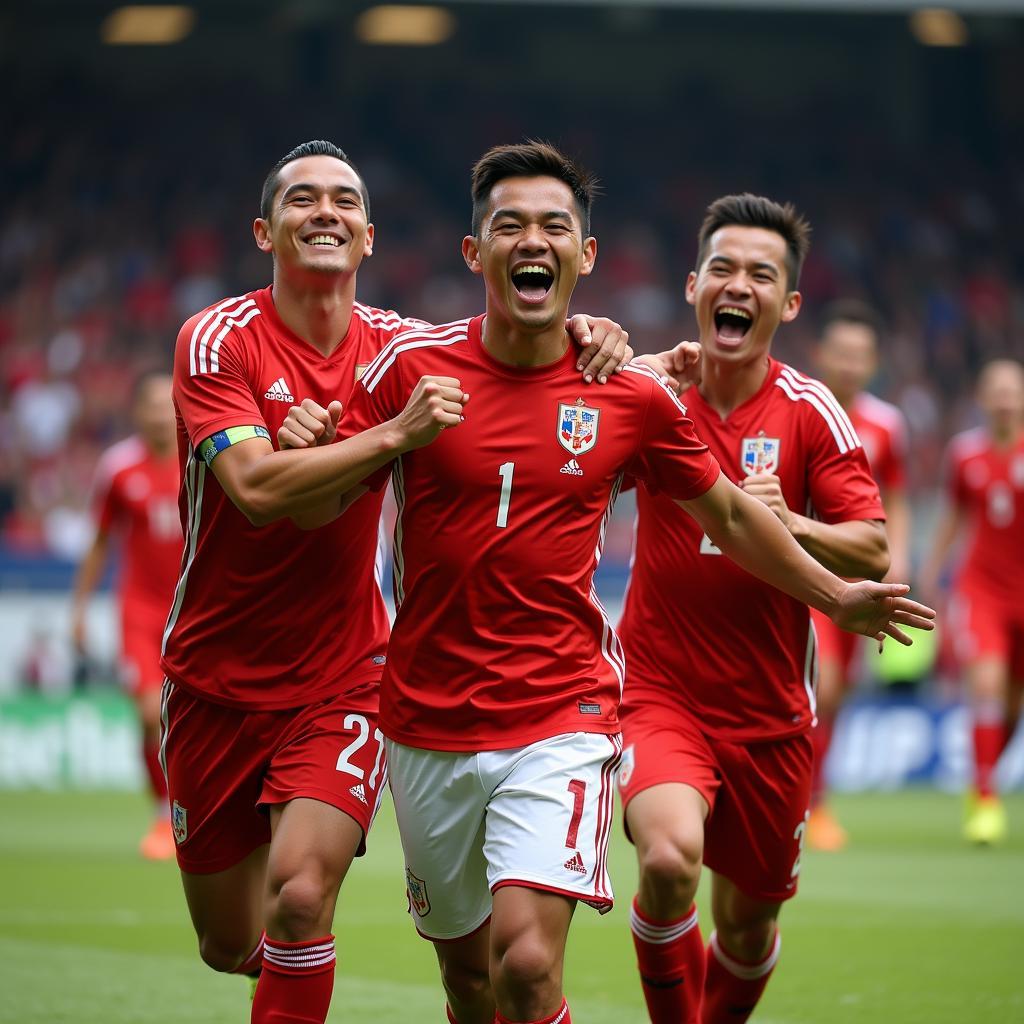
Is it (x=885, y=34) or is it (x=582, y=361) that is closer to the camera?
(x=582, y=361)

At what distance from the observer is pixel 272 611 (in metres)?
5.50

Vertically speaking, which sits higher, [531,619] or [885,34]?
[885,34]

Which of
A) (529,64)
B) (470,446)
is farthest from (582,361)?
(529,64)

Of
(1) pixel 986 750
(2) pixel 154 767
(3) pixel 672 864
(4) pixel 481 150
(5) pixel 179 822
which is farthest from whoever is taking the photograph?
(4) pixel 481 150

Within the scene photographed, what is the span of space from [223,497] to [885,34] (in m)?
25.2

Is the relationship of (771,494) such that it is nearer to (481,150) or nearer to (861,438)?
(861,438)

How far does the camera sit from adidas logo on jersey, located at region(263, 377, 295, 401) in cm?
548

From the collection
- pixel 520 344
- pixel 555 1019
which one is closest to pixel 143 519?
pixel 520 344

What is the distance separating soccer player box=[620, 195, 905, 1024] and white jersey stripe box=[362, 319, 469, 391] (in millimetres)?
1017

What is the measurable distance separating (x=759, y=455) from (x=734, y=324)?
45cm

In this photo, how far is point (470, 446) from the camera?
16.0 feet

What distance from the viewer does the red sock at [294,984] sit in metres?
4.84

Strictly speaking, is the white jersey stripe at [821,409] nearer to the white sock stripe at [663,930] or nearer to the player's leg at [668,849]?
the player's leg at [668,849]

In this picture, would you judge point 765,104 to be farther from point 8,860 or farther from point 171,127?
point 8,860
